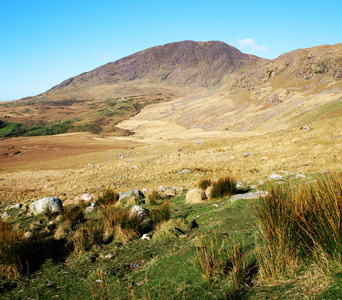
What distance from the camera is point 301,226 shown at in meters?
3.28

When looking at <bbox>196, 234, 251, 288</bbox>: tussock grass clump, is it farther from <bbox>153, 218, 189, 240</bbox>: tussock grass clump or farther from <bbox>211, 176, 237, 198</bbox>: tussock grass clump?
<bbox>211, 176, 237, 198</bbox>: tussock grass clump

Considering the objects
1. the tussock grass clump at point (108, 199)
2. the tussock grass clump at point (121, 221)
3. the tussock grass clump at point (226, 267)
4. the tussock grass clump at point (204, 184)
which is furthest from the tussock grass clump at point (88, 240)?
the tussock grass clump at point (204, 184)

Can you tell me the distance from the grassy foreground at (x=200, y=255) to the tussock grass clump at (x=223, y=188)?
2067 mm

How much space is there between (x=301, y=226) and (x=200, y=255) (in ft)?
5.59

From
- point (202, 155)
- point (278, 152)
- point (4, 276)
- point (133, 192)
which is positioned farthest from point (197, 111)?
point (4, 276)

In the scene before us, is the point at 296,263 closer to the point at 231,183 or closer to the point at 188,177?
the point at 231,183

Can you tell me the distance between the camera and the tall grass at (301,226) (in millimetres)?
3127

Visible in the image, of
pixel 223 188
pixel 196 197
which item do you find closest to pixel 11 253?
pixel 196 197

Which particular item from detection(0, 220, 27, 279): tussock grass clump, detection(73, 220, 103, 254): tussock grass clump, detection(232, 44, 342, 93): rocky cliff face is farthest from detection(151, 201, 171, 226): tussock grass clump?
detection(232, 44, 342, 93): rocky cliff face

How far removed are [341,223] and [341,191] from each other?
445 millimetres

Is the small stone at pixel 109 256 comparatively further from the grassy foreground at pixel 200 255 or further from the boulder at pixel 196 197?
the boulder at pixel 196 197

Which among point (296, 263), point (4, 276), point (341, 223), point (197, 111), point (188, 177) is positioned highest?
point (197, 111)

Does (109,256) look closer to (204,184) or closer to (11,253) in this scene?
(11,253)

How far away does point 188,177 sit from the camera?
64.4 feet
